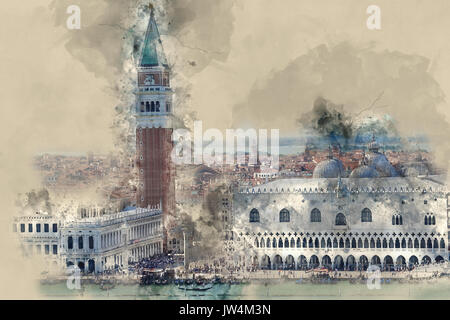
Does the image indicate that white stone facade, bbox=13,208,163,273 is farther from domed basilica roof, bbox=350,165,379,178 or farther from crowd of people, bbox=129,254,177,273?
domed basilica roof, bbox=350,165,379,178

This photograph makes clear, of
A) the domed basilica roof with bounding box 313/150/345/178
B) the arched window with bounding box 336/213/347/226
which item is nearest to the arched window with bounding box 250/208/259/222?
the arched window with bounding box 336/213/347/226

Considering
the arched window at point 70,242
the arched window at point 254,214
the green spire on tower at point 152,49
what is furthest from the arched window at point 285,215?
the green spire on tower at point 152,49

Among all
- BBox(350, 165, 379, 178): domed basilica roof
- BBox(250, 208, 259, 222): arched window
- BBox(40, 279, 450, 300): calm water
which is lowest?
BBox(40, 279, 450, 300): calm water

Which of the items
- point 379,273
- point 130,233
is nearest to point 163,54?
point 130,233

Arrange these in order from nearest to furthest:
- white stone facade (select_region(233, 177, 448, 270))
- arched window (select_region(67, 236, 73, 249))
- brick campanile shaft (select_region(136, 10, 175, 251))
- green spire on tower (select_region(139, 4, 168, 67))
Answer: arched window (select_region(67, 236, 73, 249)), white stone facade (select_region(233, 177, 448, 270)), green spire on tower (select_region(139, 4, 168, 67)), brick campanile shaft (select_region(136, 10, 175, 251))

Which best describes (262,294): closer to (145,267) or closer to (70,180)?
(145,267)

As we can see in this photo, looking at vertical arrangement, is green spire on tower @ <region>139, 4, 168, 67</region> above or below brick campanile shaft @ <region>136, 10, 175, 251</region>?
above

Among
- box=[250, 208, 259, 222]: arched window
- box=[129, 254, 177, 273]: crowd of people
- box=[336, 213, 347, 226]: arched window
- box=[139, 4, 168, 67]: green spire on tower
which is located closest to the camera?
box=[129, 254, 177, 273]: crowd of people
